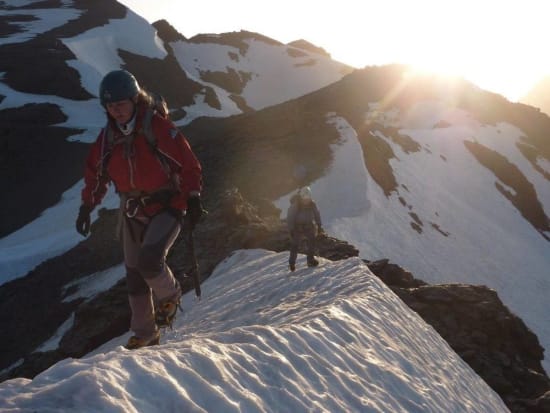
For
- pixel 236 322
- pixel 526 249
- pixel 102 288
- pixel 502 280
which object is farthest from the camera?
pixel 526 249

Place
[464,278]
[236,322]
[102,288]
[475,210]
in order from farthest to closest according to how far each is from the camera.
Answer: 1. [475,210]
2. [464,278]
3. [102,288]
4. [236,322]

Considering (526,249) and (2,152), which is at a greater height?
(526,249)

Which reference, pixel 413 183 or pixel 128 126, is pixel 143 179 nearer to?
pixel 128 126

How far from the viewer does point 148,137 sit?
6137 mm

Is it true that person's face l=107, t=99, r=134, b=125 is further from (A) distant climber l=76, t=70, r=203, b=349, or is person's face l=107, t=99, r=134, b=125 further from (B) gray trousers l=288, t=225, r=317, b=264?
(B) gray trousers l=288, t=225, r=317, b=264

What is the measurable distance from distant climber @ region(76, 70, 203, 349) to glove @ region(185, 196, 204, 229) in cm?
1

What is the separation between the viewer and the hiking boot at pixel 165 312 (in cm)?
701

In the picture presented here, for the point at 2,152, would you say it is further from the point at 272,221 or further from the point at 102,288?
the point at 272,221

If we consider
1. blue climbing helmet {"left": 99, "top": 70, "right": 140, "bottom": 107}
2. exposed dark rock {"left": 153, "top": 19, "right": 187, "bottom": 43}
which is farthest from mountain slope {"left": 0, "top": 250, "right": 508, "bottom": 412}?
exposed dark rock {"left": 153, "top": 19, "right": 187, "bottom": 43}

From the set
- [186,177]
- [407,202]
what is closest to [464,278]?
[407,202]

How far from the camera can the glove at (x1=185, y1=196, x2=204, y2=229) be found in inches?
257

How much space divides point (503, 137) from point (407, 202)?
41.3 m

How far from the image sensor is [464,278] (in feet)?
106

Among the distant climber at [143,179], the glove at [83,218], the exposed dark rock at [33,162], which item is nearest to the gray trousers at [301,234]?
the distant climber at [143,179]
